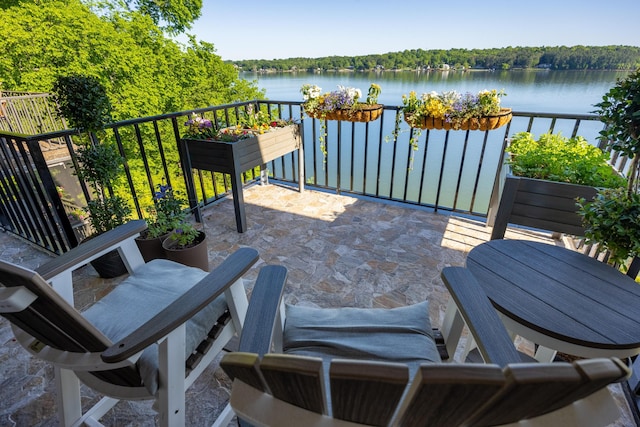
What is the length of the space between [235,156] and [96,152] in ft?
3.07

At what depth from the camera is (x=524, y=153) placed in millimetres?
1967

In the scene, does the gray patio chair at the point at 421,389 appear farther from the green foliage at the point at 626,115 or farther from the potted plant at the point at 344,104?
the potted plant at the point at 344,104

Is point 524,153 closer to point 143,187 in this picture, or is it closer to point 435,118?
point 435,118

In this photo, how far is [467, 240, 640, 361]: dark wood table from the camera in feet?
3.09

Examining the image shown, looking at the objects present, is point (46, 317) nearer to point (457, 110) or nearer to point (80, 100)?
point (80, 100)

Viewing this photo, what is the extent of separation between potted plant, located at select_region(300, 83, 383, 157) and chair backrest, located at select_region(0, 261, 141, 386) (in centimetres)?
252

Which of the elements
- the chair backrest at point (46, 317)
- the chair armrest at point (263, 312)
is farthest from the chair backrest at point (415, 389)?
the chair backrest at point (46, 317)

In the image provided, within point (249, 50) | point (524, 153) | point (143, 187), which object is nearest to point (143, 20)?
point (249, 50)

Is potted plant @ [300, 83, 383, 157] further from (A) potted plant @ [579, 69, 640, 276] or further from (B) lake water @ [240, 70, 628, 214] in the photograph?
(A) potted plant @ [579, 69, 640, 276]

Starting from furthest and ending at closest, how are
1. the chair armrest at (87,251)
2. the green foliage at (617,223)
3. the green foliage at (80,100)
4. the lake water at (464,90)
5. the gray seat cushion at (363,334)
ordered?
1. the lake water at (464,90)
2. the green foliage at (80,100)
3. the green foliage at (617,223)
4. the chair armrest at (87,251)
5. the gray seat cushion at (363,334)

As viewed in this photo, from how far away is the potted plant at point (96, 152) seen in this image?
182cm

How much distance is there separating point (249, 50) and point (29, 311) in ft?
45.8

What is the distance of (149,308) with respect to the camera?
1.18 m

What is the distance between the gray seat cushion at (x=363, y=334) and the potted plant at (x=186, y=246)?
116cm
